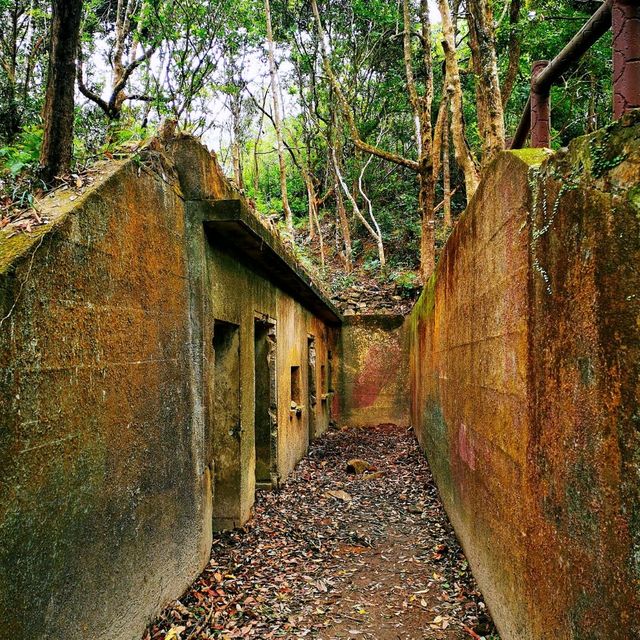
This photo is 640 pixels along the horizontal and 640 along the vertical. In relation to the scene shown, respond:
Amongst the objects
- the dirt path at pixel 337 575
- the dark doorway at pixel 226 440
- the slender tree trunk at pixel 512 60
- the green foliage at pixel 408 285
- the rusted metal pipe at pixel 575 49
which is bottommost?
the dirt path at pixel 337 575

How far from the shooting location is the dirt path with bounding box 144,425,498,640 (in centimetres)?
377

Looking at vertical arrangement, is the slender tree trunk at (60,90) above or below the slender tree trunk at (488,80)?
below

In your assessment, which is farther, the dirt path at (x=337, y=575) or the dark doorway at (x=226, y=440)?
the dark doorway at (x=226, y=440)

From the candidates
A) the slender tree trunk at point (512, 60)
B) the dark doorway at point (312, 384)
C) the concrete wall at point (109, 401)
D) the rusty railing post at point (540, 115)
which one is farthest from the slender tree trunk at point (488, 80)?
the dark doorway at point (312, 384)

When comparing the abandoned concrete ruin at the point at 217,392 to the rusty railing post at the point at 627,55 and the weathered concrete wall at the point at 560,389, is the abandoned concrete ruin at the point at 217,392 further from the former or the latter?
the rusty railing post at the point at 627,55

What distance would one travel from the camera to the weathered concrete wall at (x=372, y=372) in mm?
13695

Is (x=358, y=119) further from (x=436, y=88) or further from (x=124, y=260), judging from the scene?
(x=124, y=260)

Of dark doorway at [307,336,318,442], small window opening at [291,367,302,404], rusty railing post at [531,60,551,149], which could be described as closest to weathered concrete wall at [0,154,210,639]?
rusty railing post at [531,60,551,149]

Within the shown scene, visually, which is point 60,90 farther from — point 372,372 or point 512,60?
point 372,372

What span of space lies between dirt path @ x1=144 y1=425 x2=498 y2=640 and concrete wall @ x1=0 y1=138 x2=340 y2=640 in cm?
39

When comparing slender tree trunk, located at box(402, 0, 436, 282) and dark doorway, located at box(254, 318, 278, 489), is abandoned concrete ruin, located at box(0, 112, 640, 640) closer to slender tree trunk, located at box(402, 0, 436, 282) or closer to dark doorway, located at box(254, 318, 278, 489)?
dark doorway, located at box(254, 318, 278, 489)

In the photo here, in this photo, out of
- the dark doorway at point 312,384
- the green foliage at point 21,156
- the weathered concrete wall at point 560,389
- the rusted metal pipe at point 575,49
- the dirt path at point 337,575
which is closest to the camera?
the weathered concrete wall at point 560,389

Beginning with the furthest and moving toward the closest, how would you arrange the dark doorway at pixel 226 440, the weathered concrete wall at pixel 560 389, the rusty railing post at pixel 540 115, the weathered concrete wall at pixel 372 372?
the weathered concrete wall at pixel 372 372, the dark doorway at pixel 226 440, the rusty railing post at pixel 540 115, the weathered concrete wall at pixel 560 389

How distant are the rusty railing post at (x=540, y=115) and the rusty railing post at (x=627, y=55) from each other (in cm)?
91
